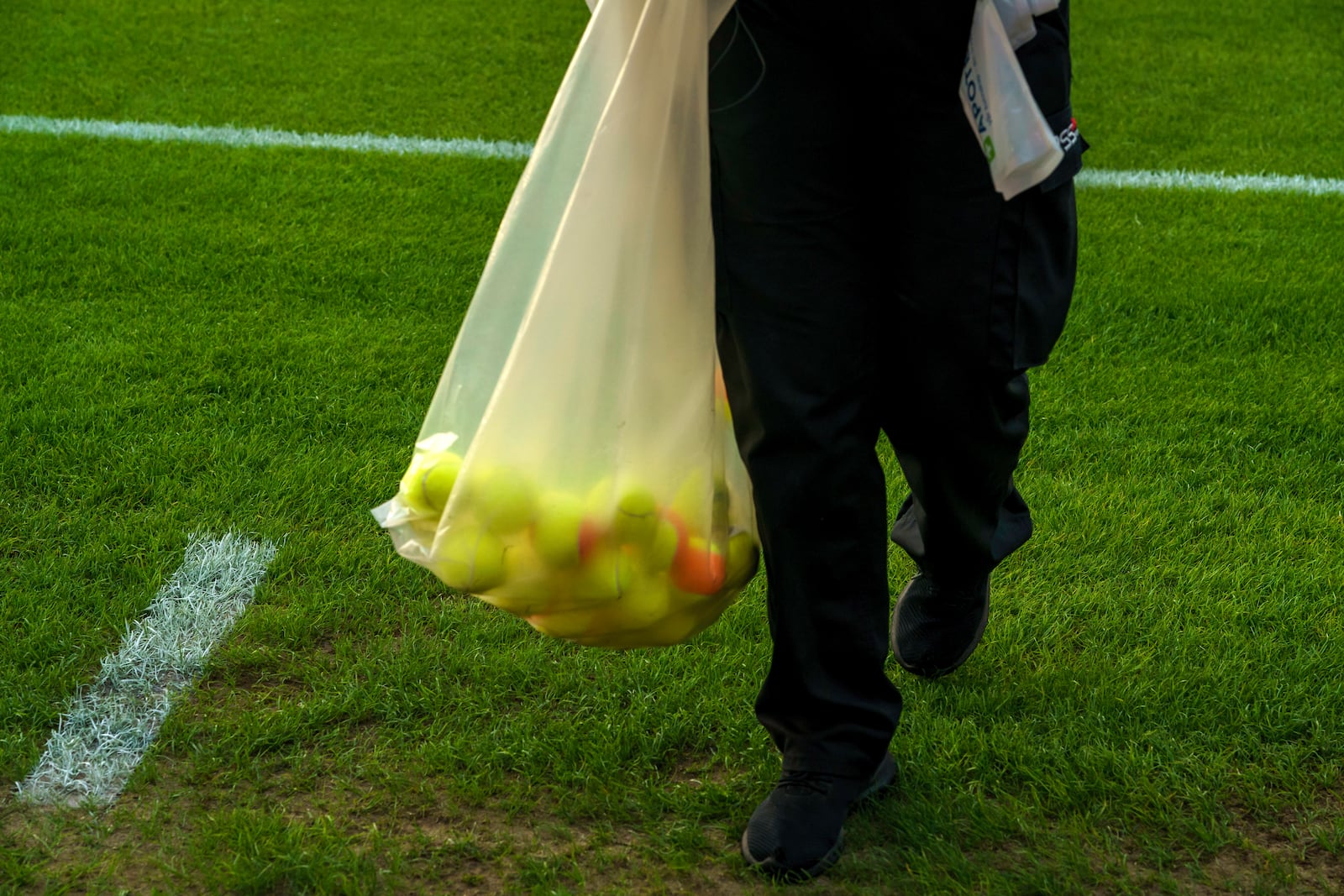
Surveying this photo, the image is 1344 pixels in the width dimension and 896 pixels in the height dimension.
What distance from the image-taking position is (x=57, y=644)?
231 cm

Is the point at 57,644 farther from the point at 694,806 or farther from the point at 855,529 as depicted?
the point at 855,529

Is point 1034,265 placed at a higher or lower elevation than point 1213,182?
higher

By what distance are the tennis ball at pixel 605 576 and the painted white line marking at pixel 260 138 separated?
328 cm

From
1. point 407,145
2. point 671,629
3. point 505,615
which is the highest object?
point 671,629

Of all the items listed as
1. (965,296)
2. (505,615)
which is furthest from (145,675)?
(965,296)

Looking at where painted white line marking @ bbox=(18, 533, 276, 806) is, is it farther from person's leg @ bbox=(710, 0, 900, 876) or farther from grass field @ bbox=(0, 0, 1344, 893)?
person's leg @ bbox=(710, 0, 900, 876)

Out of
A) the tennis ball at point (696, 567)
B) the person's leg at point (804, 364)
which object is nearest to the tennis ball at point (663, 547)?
the tennis ball at point (696, 567)

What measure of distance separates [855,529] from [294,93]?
13.6 feet

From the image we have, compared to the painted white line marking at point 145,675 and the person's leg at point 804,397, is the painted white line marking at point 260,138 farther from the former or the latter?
the person's leg at point 804,397

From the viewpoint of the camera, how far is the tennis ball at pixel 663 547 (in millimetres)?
1728

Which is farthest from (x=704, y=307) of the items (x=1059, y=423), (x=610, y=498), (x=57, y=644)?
(x=1059, y=423)

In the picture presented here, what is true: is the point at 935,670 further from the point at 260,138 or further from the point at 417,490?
the point at 260,138

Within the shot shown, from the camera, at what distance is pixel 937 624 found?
219 cm

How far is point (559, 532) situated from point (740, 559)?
28cm
